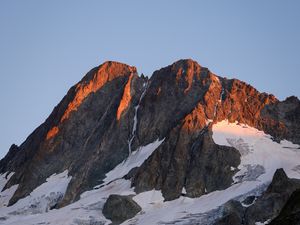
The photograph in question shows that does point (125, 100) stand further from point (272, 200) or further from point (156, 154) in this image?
point (272, 200)

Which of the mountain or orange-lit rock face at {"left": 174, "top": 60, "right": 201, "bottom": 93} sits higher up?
orange-lit rock face at {"left": 174, "top": 60, "right": 201, "bottom": 93}

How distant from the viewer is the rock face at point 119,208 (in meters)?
130

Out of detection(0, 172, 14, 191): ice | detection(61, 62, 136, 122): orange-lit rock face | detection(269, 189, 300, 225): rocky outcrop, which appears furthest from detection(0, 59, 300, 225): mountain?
detection(269, 189, 300, 225): rocky outcrop

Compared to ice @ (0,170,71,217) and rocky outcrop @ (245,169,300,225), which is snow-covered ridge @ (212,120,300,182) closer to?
rocky outcrop @ (245,169,300,225)

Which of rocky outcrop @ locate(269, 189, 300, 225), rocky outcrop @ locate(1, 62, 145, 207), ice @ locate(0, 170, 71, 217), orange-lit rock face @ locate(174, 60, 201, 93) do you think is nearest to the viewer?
rocky outcrop @ locate(269, 189, 300, 225)

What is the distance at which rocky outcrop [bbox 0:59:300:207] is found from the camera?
143875 mm

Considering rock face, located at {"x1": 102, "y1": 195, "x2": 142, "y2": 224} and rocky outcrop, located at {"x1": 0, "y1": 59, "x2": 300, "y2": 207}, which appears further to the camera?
rocky outcrop, located at {"x1": 0, "y1": 59, "x2": 300, "y2": 207}

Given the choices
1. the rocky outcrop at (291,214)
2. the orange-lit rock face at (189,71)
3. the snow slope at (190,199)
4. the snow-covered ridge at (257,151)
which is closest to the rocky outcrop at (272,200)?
the snow slope at (190,199)

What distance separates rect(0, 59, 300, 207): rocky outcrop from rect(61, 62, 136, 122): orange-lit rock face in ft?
0.95

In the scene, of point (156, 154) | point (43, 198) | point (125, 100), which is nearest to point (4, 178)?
point (43, 198)

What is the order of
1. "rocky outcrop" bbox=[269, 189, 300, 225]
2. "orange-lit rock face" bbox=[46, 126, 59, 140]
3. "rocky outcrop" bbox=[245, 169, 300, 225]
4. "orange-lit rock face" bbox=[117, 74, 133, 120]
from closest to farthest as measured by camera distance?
"rocky outcrop" bbox=[269, 189, 300, 225], "rocky outcrop" bbox=[245, 169, 300, 225], "orange-lit rock face" bbox=[117, 74, 133, 120], "orange-lit rock face" bbox=[46, 126, 59, 140]

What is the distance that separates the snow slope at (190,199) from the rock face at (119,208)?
1.42m

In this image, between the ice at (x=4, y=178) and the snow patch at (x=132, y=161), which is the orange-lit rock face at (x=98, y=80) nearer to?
the ice at (x=4, y=178)

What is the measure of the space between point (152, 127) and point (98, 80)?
3088 cm
